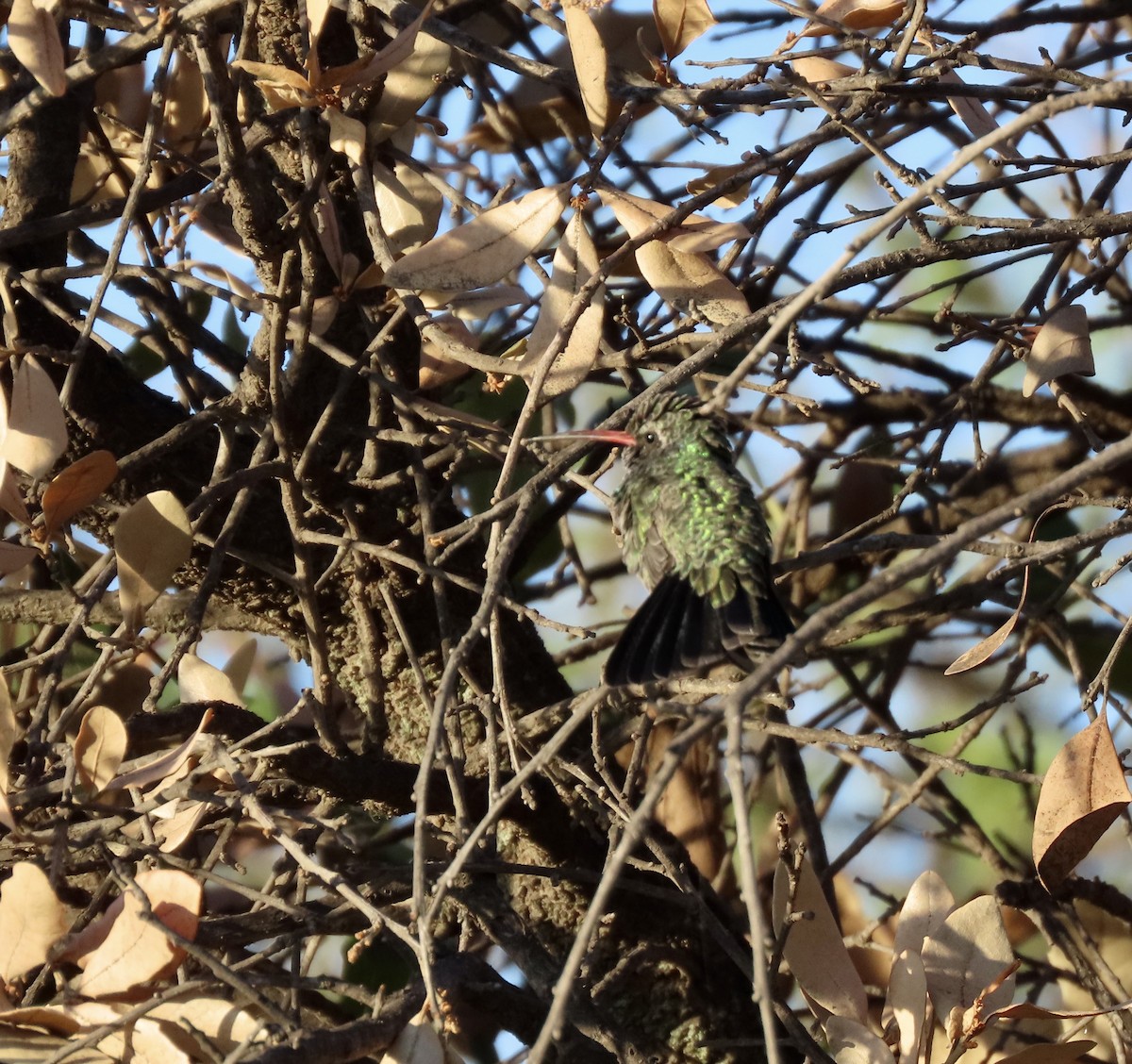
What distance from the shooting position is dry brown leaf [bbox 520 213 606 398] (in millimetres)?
1895

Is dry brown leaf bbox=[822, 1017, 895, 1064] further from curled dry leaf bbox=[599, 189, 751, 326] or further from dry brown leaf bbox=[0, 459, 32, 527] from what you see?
dry brown leaf bbox=[0, 459, 32, 527]

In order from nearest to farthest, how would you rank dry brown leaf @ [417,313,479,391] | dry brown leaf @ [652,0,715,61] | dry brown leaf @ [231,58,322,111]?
1. dry brown leaf @ [231,58,322,111]
2. dry brown leaf @ [652,0,715,61]
3. dry brown leaf @ [417,313,479,391]

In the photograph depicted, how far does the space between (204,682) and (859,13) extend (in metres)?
1.57

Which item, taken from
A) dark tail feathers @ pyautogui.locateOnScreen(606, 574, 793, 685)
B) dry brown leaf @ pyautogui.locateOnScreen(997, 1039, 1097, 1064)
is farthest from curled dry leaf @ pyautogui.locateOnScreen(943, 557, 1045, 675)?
dry brown leaf @ pyautogui.locateOnScreen(997, 1039, 1097, 1064)

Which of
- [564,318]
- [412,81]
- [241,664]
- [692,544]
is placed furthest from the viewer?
[692,544]

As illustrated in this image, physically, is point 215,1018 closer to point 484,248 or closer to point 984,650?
point 484,248

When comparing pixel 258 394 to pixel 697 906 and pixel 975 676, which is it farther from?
pixel 975 676

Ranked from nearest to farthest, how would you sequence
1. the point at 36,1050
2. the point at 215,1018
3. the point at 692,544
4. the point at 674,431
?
1. the point at 36,1050
2. the point at 215,1018
3. the point at 692,544
4. the point at 674,431

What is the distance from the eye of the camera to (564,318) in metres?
1.88

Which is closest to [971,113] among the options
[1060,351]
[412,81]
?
[1060,351]

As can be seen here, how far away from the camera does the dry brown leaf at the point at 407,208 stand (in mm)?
2203

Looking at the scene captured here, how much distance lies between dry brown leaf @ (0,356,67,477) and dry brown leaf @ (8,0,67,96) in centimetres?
40

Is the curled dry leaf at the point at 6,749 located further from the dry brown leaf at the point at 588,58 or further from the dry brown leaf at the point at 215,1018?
the dry brown leaf at the point at 588,58

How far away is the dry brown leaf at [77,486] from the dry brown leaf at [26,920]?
55cm
